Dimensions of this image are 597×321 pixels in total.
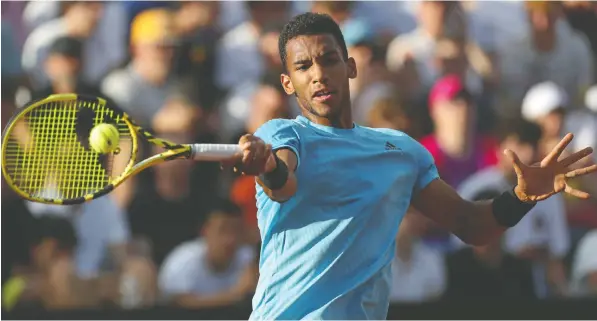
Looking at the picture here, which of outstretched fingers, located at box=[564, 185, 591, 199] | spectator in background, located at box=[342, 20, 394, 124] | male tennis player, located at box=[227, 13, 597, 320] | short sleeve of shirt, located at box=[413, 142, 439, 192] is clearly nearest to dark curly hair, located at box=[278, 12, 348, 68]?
male tennis player, located at box=[227, 13, 597, 320]

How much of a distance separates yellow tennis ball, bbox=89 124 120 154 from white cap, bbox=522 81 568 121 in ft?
15.3

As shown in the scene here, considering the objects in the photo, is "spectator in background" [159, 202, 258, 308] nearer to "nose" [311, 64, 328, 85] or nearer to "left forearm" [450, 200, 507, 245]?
"left forearm" [450, 200, 507, 245]

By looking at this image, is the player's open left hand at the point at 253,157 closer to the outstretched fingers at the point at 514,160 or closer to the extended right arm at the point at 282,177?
the extended right arm at the point at 282,177

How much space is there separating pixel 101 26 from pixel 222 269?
7.25 feet

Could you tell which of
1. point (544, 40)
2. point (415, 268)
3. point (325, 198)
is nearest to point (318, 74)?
point (325, 198)

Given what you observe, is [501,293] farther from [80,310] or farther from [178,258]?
[80,310]

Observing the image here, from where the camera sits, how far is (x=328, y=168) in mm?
4367

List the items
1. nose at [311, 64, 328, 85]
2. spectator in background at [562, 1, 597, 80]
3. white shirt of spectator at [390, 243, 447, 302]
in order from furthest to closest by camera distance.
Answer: spectator in background at [562, 1, 597, 80] → white shirt of spectator at [390, 243, 447, 302] → nose at [311, 64, 328, 85]

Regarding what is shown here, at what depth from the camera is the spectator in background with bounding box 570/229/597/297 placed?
8305 millimetres

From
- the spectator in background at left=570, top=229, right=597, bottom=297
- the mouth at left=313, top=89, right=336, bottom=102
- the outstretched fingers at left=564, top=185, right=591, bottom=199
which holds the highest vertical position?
the mouth at left=313, top=89, right=336, bottom=102

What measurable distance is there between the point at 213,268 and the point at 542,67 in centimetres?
314

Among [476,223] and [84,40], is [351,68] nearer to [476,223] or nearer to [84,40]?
[476,223]

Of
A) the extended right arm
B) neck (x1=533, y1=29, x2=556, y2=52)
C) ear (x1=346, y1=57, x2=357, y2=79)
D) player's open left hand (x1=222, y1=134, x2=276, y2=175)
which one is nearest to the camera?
player's open left hand (x1=222, y1=134, x2=276, y2=175)

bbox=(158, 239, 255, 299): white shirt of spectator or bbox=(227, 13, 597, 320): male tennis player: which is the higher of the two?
bbox=(227, 13, 597, 320): male tennis player
